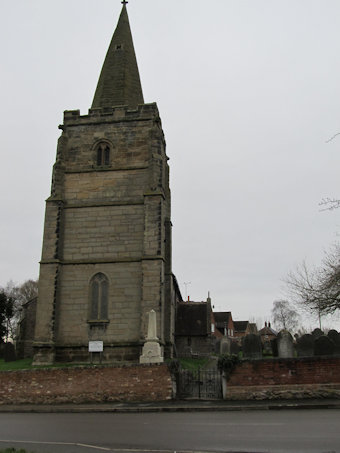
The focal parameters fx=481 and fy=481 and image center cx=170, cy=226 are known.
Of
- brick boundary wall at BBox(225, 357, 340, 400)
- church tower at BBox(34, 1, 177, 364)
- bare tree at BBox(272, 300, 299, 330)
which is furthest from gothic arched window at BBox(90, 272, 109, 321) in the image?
bare tree at BBox(272, 300, 299, 330)

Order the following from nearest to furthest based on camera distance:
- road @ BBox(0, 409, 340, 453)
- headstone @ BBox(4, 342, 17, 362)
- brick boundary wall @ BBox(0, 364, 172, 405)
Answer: road @ BBox(0, 409, 340, 453)
brick boundary wall @ BBox(0, 364, 172, 405)
headstone @ BBox(4, 342, 17, 362)

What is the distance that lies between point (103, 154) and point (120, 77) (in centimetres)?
597

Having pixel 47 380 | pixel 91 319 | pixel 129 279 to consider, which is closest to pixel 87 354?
pixel 91 319

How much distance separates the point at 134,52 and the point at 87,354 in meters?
20.2

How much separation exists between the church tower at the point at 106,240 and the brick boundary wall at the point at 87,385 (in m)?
7.30

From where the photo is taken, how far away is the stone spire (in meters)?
29.7

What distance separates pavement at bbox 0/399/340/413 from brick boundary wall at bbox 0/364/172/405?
0.42 m

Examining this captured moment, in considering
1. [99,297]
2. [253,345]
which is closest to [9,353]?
[99,297]

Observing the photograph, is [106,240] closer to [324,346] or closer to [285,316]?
[324,346]

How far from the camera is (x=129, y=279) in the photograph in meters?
A: 24.9

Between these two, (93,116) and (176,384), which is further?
(93,116)

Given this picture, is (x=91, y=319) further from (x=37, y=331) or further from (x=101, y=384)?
(x=101, y=384)

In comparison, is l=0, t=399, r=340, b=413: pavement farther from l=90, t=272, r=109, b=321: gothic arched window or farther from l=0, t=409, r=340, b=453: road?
l=90, t=272, r=109, b=321: gothic arched window

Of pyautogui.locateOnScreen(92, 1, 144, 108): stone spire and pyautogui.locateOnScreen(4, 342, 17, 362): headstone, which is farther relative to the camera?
pyautogui.locateOnScreen(92, 1, 144, 108): stone spire
